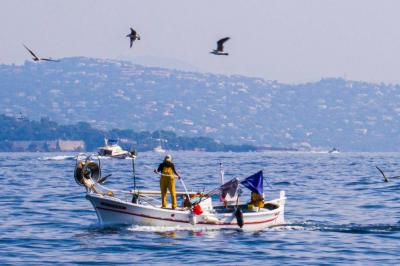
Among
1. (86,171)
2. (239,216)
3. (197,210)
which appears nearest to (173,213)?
(197,210)

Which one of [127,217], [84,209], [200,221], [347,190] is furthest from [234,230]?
[347,190]

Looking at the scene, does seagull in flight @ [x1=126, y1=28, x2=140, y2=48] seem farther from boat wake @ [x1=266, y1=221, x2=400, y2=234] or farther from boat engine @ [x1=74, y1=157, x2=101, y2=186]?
boat wake @ [x1=266, y1=221, x2=400, y2=234]

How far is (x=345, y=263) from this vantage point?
37219mm

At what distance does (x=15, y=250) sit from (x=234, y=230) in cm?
1115

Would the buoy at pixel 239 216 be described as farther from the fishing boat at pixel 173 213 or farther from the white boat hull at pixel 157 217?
the white boat hull at pixel 157 217

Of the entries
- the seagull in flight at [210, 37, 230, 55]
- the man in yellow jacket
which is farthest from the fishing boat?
the seagull in flight at [210, 37, 230, 55]

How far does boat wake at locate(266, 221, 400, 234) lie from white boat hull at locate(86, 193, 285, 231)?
177 cm

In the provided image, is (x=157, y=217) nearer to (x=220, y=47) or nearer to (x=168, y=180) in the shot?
(x=168, y=180)

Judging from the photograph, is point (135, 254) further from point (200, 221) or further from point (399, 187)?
point (399, 187)

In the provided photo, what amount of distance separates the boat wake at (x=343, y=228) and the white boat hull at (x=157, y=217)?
5.80ft

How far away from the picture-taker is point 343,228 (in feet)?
158

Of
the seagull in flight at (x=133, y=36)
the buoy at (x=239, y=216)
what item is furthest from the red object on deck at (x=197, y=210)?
the seagull in flight at (x=133, y=36)

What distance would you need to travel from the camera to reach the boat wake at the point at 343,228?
4716 centimetres

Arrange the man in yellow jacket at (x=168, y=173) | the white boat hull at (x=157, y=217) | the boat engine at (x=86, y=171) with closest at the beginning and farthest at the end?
the white boat hull at (x=157, y=217)
the man in yellow jacket at (x=168, y=173)
the boat engine at (x=86, y=171)
